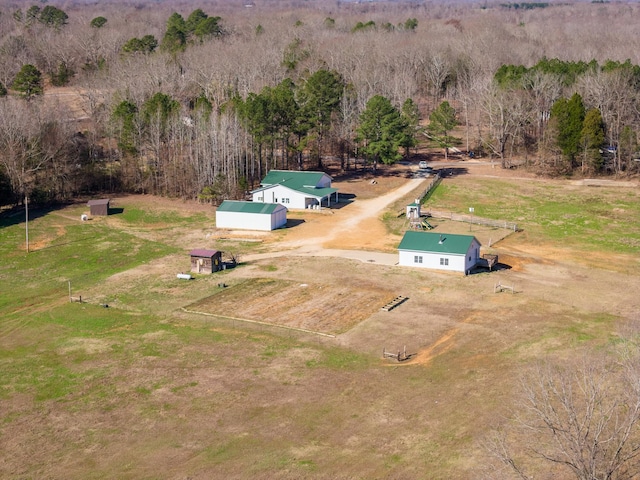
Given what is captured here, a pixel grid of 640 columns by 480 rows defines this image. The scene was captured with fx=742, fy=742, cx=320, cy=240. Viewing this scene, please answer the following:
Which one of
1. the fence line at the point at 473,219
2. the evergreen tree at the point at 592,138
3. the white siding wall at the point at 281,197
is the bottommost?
the fence line at the point at 473,219

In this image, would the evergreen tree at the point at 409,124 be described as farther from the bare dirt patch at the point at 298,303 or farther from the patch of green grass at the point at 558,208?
the bare dirt patch at the point at 298,303

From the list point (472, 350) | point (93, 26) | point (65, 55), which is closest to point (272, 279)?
point (472, 350)

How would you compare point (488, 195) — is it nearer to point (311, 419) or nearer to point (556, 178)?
point (556, 178)

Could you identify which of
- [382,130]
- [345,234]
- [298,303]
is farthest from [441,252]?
[382,130]

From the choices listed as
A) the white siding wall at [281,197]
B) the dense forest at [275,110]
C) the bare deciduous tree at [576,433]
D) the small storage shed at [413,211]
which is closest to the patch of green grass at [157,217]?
the dense forest at [275,110]

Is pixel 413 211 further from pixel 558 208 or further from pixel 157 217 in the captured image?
pixel 157 217
